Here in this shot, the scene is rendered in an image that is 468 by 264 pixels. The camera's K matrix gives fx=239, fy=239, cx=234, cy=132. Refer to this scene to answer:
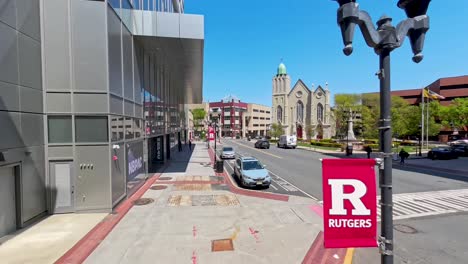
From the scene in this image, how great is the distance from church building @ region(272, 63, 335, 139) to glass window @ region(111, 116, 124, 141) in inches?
2576

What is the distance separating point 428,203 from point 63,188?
1672cm

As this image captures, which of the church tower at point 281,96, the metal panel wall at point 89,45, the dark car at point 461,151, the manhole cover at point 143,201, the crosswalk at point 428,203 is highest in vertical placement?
the church tower at point 281,96

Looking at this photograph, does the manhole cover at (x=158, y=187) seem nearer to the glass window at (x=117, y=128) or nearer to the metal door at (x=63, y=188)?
the glass window at (x=117, y=128)

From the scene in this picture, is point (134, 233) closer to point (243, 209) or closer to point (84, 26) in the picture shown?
point (243, 209)

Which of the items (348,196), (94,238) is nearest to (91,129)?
(94,238)

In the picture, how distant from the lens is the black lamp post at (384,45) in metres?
2.77

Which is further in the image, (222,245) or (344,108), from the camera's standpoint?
(344,108)

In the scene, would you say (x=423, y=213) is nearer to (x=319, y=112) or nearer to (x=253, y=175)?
(x=253, y=175)

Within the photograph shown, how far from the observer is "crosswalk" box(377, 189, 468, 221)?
33.9 ft

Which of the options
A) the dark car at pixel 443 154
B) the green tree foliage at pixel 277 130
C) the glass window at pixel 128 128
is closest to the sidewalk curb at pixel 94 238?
the glass window at pixel 128 128

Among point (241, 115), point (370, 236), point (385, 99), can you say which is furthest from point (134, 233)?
point (241, 115)

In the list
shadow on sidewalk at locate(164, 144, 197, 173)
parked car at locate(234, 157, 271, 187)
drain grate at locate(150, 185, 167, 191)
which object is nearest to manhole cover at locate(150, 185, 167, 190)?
drain grate at locate(150, 185, 167, 191)

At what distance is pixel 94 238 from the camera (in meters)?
7.86

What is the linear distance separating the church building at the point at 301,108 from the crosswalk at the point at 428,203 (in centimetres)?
5871
